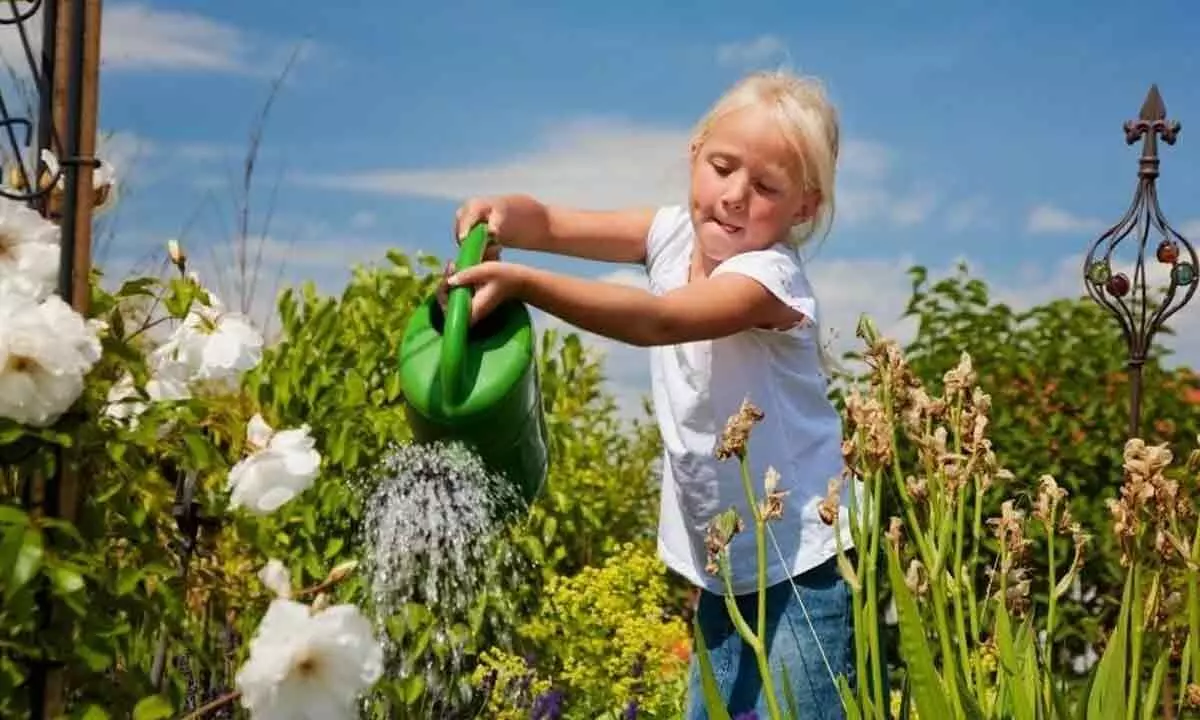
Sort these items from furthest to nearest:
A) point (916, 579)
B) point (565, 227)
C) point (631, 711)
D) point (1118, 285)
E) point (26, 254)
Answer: point (1118, 285)
point (631, 711)
point (565, 227)
point (26, 254)
point (916, 579)

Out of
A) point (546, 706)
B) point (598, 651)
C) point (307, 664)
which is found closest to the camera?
point (307, 664)

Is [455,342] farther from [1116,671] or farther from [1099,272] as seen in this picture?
[1099,272]

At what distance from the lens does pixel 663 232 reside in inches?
117

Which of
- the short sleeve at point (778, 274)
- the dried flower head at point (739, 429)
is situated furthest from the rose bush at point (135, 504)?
the short sleeve at point (778, 274)

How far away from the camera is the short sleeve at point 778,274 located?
2.52m

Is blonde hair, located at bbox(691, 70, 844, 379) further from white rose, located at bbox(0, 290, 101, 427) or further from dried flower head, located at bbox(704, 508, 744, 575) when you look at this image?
white rose, located at bbox(0, 290, 101, 427)

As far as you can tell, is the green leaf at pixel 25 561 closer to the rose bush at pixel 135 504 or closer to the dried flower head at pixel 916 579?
the rose bush at pixel 135 504

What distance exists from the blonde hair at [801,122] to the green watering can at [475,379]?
538 millimetres

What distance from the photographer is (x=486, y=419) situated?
229cm

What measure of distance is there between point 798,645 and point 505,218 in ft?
2.73

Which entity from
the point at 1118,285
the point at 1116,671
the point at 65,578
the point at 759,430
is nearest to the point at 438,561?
the point at 759,430

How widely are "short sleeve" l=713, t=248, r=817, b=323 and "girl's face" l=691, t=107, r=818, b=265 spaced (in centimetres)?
5

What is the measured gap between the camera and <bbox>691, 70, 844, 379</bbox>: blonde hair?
264 centimetres

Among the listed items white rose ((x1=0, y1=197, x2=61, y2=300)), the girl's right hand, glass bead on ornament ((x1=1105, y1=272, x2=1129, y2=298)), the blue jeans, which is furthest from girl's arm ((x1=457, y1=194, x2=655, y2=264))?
glass bead on ornament ((x1=1105, y1=272, x2=1129, y2=298))
